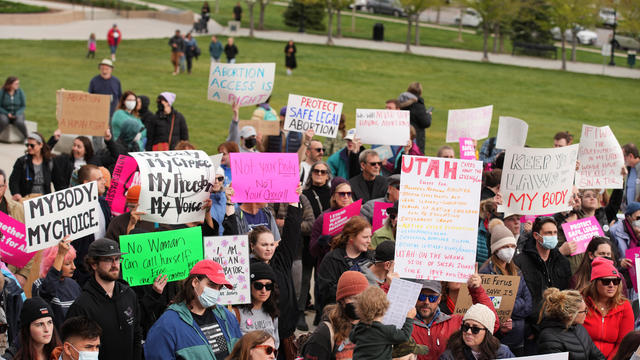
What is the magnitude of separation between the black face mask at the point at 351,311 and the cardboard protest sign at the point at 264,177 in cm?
327

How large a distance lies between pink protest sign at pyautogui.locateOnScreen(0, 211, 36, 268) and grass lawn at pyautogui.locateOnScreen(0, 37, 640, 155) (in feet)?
45.7

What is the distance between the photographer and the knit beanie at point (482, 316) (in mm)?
6496

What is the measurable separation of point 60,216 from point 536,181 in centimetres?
484

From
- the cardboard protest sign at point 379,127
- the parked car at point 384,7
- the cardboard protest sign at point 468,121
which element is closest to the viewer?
the cardboard protest sign at point 379,127

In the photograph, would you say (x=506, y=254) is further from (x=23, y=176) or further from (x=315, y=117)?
(x=23, y=176)

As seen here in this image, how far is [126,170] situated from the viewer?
9336 mm

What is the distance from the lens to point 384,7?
6694 centimetres

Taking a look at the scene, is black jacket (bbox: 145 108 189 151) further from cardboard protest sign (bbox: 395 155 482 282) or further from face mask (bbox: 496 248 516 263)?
face mask (bbox: 496 248 516 263)

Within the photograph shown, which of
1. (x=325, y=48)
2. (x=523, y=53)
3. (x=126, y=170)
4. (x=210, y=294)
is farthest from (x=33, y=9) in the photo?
(x=210, y=294)

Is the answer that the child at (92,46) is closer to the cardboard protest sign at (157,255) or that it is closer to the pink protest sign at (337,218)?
the pink protest sign at (337,218)

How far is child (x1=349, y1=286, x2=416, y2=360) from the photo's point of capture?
5.72m

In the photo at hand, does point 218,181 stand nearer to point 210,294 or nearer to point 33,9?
point 210,294

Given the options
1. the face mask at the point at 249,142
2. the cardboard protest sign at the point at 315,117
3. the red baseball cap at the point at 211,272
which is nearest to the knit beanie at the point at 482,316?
the red baseball cap at the point at 211,272

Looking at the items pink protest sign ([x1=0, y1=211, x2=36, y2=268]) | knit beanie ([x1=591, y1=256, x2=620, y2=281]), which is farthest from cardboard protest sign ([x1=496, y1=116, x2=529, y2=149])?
pink protest sign ([x1=0, y1=211, x2=36, y2=268])
